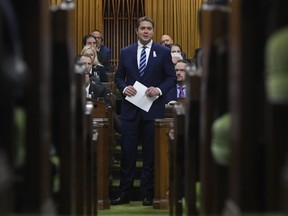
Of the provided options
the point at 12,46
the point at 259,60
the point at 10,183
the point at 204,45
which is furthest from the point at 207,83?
the point at 10,183

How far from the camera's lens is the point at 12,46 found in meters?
2.01

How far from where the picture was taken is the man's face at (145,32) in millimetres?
7160

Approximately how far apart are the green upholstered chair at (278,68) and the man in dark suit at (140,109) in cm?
500

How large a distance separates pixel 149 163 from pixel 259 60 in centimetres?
485

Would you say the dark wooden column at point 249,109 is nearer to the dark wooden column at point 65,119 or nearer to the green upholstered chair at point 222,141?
the green upholstered chair at point 222,141

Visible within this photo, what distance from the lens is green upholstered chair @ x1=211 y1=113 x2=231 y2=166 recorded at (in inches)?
100

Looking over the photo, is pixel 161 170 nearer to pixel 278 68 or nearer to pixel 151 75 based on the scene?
pixel 151 75

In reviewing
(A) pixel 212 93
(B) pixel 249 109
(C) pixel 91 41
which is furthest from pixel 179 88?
(B) pixel 249 109

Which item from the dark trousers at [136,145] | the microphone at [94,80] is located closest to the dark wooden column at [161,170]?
the dark trousers at [136,145]

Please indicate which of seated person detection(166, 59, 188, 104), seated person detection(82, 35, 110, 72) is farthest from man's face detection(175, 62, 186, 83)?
seated person detection(82, 35, 110, 72)

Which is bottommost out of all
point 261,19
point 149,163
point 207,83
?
point 149,163

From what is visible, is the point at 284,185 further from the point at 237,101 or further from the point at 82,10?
the point at 82,10

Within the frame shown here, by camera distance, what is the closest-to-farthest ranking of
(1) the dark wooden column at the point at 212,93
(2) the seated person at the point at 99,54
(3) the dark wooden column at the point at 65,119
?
(1) the dark wooden column at the point at 212,93 < (3) the dark wooden column at the point at 65,119 < (2) the seated person at the point at 99,54

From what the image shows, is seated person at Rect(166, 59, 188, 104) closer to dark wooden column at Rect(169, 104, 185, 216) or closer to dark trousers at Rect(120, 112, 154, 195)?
dark trousers at Rect(120, 112, 154, 195)
